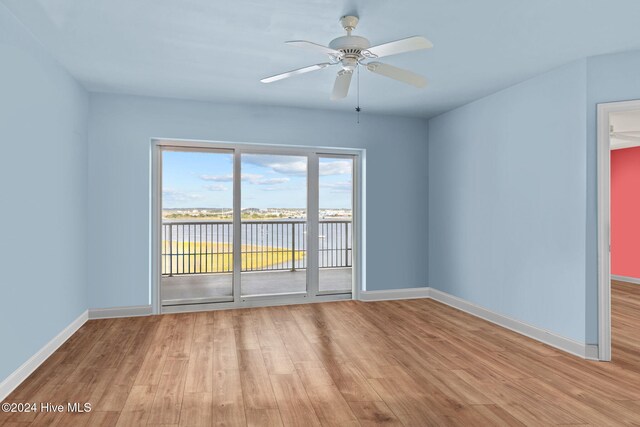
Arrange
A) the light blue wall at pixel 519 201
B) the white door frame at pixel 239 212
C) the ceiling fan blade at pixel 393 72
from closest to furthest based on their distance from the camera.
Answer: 1. the ceiling fan blade at pixel 393 72
2. the light blue wall at pixel 519 201
3. the white door frame at pixel 239 212

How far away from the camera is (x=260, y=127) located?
4891 mm

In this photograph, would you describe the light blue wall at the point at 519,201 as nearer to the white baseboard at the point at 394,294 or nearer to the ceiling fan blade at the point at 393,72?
the white baseboard at the point at 394,294

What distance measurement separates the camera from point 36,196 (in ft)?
9.91

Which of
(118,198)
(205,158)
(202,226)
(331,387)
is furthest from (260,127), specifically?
(331,387)

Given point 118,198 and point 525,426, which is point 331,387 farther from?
point 118,198

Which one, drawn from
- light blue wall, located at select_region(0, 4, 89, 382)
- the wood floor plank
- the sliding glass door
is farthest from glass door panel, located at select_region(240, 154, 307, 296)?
the wood floor plank

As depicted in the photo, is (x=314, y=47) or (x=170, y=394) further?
(x=170, y=394)

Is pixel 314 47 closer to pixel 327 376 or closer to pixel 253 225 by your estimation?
pixel 327 376

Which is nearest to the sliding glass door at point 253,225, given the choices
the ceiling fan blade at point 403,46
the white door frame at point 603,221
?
the ceiling fan blade at point 403,46

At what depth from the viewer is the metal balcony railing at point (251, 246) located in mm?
4980

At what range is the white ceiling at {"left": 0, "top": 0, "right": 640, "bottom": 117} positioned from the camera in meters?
2.49

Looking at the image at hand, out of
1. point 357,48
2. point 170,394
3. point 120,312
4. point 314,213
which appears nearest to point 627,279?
point 314,213

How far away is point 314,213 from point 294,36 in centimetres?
273

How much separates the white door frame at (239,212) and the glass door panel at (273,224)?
85 millimetres
